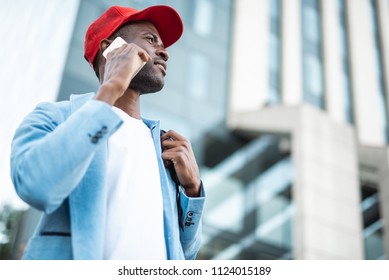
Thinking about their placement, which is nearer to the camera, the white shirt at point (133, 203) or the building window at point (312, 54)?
the white shirt at point (133, 203)

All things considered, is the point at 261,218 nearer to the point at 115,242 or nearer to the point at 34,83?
the point at 34,83

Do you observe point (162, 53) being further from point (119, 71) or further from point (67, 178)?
point (67, 178)

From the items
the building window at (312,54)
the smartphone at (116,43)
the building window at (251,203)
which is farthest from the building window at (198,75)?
the smartphone at (116,43)

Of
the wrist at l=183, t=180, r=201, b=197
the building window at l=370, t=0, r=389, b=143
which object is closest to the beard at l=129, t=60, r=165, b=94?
the wrist at l=183, t=180, r=201, b=197

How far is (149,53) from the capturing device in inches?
65.6

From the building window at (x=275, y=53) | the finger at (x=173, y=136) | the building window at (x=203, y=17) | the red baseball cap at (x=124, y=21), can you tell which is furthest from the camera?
the building window at (x=275, y=53)

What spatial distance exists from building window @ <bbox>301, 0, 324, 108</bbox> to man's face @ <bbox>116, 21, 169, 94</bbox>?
12258 millimetres

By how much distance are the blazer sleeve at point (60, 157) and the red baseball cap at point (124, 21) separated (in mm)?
588

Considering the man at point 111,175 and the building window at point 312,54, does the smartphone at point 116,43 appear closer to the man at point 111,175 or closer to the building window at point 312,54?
the man at point 111,175

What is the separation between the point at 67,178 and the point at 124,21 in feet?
2.54

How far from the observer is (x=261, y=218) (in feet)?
36.9

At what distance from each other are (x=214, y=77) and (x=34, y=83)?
5.06 m

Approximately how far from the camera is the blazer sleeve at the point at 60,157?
1.09 m
